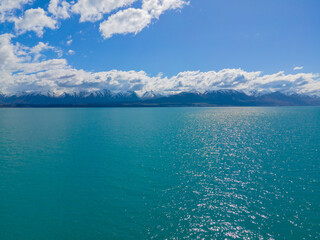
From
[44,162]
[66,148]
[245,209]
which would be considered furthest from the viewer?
[66,148]

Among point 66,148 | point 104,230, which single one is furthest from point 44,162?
point 104,230

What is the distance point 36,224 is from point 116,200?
10.7 m

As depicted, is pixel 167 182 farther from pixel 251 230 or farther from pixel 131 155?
pixel 131 155

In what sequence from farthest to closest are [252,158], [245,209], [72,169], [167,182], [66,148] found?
[66,148] < [252,158] < [72,169] < [167,182] < [245,209]

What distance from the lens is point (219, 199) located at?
29.2m

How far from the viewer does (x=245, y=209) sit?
26406mm

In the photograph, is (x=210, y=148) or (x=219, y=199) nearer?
(x=219, y=199)

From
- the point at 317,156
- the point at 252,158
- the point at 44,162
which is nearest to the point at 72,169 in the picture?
the point at 44,162

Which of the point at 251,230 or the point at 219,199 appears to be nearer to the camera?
the point at 251,230

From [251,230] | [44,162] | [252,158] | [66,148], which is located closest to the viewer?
[251,230]

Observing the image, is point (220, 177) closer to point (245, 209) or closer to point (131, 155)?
point (245, 209)

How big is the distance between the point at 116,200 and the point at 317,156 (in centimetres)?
5339

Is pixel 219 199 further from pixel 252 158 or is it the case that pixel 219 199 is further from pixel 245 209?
pixel 252 158

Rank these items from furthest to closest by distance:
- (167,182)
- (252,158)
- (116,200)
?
(252,158) → (167,182) → (116,200)
